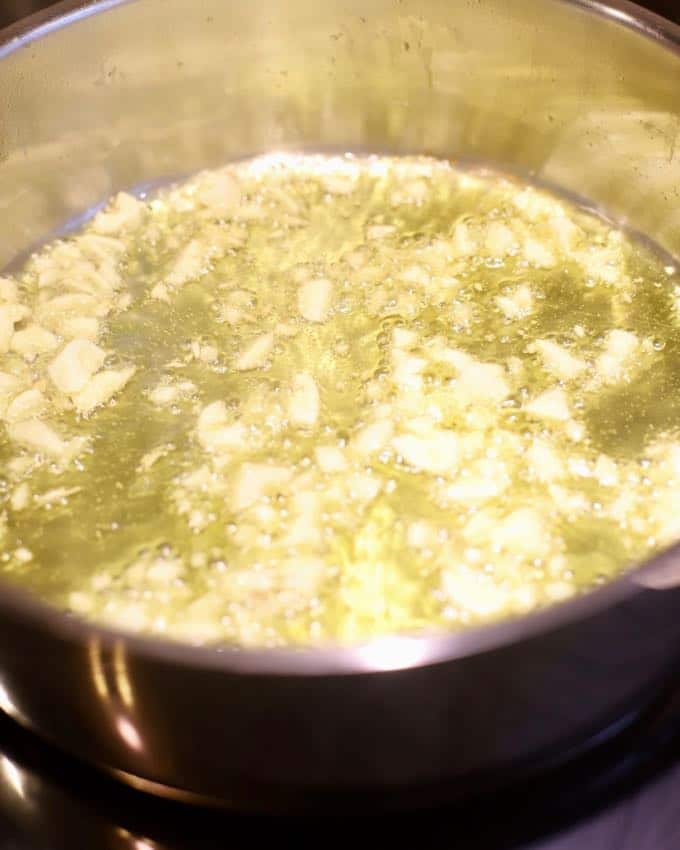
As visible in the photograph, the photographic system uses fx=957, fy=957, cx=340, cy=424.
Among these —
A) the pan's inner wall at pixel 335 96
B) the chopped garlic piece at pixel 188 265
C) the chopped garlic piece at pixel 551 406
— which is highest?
the pan's inner wall at pixel 335 96

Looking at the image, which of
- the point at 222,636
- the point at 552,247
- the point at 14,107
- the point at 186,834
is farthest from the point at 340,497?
the point at 14,107

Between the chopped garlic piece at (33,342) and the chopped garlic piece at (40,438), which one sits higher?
the chopped garlic piece at (33,342)

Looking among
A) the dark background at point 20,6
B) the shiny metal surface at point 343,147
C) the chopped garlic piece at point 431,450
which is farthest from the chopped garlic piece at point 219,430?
the dark background at point 20,6

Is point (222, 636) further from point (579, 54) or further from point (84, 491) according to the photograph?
point (579, 54)

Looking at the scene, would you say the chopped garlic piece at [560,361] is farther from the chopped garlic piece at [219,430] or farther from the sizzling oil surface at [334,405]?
the chopped garlic piece at [219,430]

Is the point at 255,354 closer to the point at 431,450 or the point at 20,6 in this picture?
the point at 431,450

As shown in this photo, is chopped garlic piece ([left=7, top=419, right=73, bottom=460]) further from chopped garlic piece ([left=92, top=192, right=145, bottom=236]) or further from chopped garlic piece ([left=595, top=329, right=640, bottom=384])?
chopped garlic piece ([left=595, top=329, right=640, bottom=384])

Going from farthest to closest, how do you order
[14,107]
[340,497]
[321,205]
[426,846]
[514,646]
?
[321,205] < [14,107] < [340,497] < [426,846] < [514,646]
